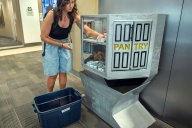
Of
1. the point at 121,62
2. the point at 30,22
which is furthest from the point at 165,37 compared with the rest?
the point at 30,22

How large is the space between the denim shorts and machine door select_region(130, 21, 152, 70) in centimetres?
84

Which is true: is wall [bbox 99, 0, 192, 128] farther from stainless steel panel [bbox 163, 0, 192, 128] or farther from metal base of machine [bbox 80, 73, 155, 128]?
metal base of machine [bbox 80, 73, 155, 128]

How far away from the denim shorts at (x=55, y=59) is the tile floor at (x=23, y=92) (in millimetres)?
591

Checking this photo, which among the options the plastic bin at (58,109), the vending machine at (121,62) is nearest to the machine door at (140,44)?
the vending machine at (121,62)

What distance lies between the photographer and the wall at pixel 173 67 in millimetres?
1342

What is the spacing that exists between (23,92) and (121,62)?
1.79m

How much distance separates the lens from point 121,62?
4.28 feet

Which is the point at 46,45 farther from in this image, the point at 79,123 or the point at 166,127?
the point at 166,127

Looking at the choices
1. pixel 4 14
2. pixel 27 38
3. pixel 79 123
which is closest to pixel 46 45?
pixel 79 123

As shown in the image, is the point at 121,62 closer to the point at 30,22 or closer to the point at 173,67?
the point at 173,67

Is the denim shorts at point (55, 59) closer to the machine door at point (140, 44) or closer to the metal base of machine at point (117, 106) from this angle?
the metal base of machine at point (117, 106)

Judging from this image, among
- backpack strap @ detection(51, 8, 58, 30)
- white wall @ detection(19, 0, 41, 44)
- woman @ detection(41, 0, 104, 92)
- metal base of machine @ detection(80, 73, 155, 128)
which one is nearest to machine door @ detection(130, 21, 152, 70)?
metal base of machine @ detection(80, 73, 155, 128)

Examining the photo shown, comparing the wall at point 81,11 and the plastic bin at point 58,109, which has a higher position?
the wall at point 81,11

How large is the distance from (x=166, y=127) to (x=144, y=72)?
733 mm
